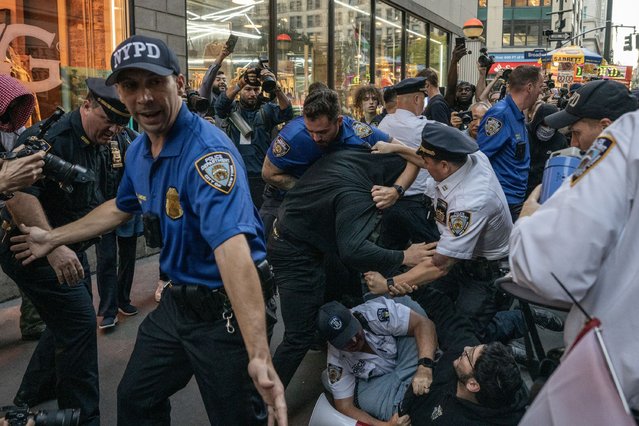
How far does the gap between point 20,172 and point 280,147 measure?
183cm

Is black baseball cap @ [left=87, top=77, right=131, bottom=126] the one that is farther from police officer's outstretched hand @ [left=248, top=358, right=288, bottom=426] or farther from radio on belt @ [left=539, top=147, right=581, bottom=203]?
radio on belt @ [left=539, top=147, right=581, bottom=203]

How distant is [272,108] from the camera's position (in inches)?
253

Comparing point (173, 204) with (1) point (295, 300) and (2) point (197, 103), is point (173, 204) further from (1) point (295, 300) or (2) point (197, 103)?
(2) point (197, 103)

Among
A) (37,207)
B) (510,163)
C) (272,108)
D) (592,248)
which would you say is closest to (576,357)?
(592,248)

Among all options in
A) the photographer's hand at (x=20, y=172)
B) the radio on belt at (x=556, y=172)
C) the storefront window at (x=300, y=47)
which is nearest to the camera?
the radio on belt at (x=556, y=172)

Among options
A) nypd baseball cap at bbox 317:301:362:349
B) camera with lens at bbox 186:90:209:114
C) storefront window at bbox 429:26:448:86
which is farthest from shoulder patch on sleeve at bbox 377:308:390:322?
storefront window at bbox 429:26:448:86

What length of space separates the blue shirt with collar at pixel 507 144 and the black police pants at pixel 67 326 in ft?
12.3

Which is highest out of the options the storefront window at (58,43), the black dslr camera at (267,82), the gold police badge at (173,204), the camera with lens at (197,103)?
the storefront window at (58,43)

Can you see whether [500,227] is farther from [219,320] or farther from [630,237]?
[630,237]

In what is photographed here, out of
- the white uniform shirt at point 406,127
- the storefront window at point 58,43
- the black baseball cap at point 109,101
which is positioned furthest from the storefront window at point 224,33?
the black baseball cap at point 109,101

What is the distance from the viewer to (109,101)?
3.10 m

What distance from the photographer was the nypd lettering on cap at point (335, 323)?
3.54 m

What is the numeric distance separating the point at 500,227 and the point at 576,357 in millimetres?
2499

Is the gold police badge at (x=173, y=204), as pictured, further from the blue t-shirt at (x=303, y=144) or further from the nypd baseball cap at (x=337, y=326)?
the blue t-shirt at (x=303, y=144)
